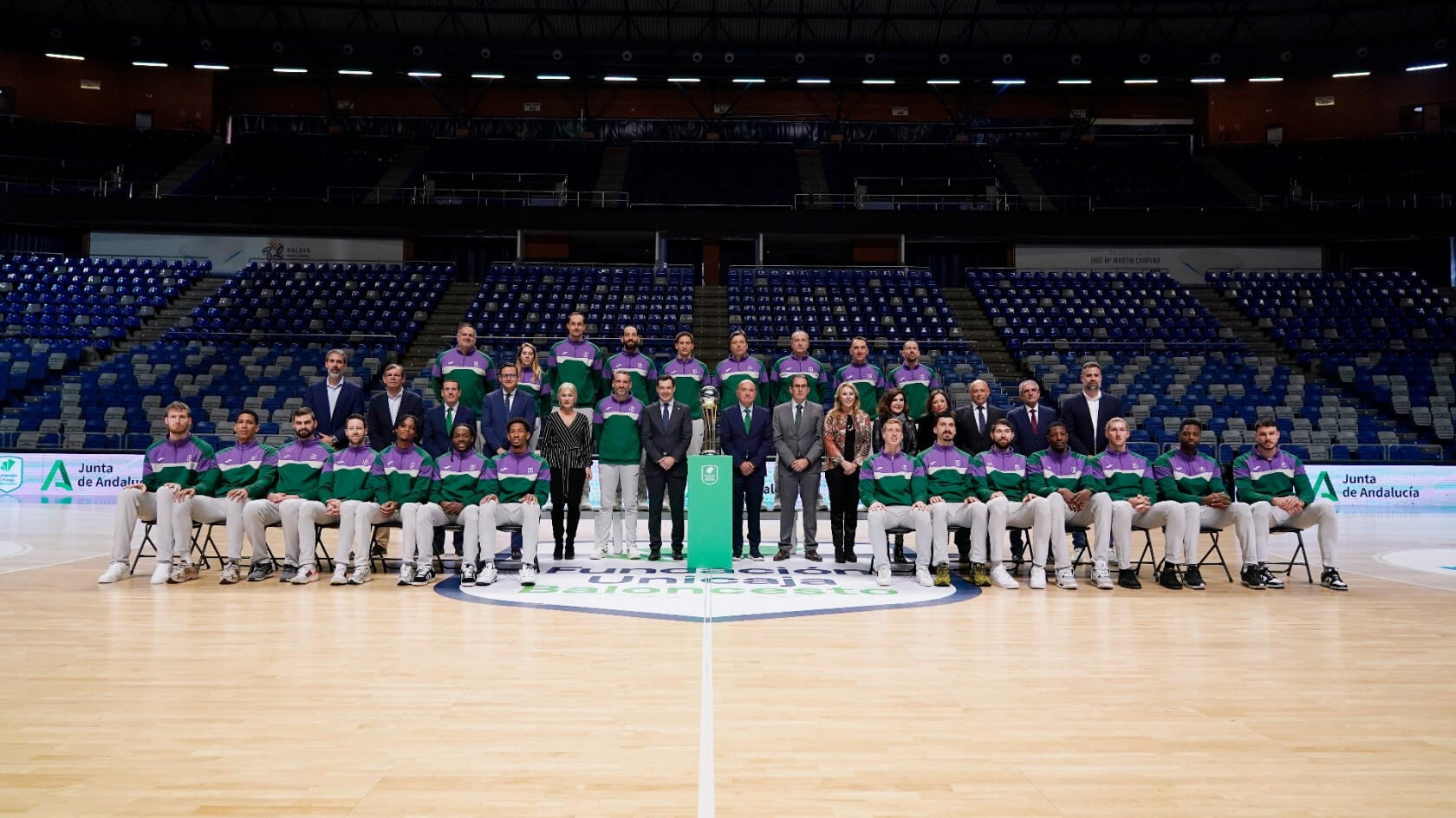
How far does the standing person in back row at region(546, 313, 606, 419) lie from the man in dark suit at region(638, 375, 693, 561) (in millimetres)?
991

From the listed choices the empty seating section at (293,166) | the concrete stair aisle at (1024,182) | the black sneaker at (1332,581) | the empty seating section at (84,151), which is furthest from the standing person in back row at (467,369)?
the empty seating section at (84,151)

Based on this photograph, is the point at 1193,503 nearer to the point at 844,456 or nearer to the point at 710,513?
the point at 844,456

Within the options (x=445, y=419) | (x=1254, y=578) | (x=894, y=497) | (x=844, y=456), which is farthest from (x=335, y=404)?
(x=1254, y=578)

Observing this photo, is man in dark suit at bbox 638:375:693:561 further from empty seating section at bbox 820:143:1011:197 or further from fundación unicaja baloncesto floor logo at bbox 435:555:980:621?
empty seating section at bbox 820:143:1011:197

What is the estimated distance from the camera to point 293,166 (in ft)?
89.4

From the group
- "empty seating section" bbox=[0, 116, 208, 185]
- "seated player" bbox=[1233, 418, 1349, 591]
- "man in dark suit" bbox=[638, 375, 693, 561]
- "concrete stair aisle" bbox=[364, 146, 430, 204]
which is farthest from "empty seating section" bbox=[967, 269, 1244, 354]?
"empty seating section" bbox=[0, 116, 208, 185]

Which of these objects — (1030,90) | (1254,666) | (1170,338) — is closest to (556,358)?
(1254,666)

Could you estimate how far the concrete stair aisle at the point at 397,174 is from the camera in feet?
84.7

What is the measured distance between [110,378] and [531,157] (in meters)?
14.1

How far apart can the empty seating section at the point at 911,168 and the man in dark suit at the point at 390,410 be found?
2060 centimetres

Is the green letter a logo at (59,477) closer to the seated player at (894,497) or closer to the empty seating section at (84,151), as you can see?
the empty seating section at (84,151)

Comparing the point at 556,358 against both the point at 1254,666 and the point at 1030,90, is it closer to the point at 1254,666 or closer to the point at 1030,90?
the point at 1254,666

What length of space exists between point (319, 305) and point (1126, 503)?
19013mm

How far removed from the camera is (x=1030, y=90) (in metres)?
30.6
